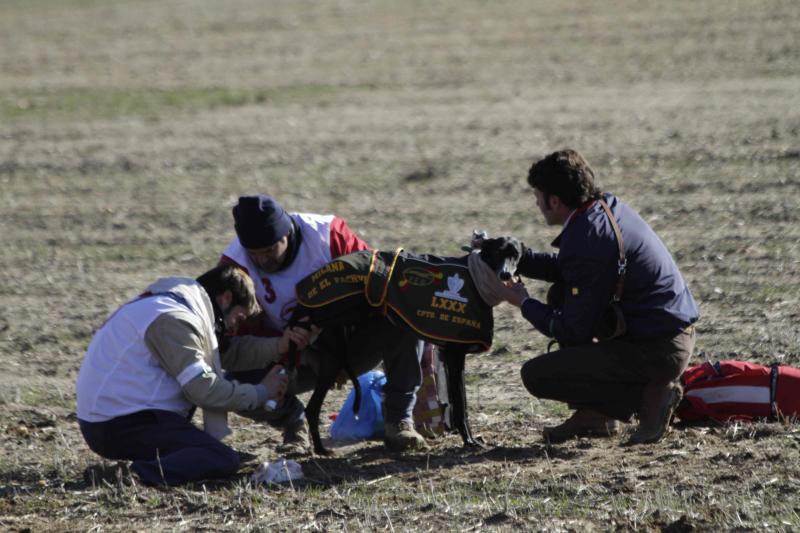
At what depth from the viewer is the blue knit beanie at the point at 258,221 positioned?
684 cm

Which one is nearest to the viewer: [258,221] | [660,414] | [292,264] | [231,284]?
[231,284]

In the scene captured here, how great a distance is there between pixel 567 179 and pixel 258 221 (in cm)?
163

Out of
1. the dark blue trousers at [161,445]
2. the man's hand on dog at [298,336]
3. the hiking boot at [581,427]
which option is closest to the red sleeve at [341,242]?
the man's hand on dog at [298,336]

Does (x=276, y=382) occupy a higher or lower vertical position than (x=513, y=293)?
lower

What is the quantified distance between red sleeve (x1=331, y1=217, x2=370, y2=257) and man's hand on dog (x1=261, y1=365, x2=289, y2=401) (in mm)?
753

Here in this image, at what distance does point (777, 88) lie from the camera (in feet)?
53.3

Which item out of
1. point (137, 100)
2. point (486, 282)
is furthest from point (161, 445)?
point (137, 100)

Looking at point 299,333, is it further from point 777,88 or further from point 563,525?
point 777,88

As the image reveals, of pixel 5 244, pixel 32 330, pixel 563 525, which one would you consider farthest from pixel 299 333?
pixel 5 244

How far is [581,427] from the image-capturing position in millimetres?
6961

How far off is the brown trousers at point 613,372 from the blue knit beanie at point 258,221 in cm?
152

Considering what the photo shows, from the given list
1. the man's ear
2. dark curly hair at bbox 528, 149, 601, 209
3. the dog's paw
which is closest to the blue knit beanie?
the man's ear

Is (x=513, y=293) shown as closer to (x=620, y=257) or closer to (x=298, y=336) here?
(x=620, y=257)

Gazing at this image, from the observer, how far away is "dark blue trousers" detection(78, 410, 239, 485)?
6430mm
